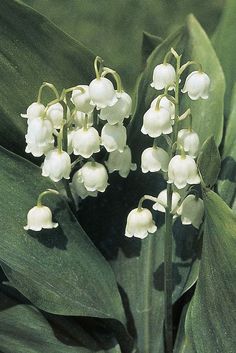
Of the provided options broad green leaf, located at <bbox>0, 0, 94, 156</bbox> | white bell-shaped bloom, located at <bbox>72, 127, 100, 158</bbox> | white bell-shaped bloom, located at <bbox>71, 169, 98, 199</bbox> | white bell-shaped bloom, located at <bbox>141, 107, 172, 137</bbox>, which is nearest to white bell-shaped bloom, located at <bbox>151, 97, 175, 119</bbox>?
white bell-shaped bloom, located at <bbox>141, 107, 172, 137</bbox>

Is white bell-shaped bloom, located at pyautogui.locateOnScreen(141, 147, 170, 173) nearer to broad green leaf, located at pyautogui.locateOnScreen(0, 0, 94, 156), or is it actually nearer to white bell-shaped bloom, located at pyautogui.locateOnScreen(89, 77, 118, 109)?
white bell-shaped bloom, located at pyautogui.locateOnScreen(89, 77, 118, 109)

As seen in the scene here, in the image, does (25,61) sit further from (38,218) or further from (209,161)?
(209,161)

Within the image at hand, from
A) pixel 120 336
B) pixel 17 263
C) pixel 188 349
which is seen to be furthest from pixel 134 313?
pixel 17 263

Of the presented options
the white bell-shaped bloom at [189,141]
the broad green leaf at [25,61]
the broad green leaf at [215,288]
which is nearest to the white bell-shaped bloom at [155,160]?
the white bell-shaped bloom at [189,141]

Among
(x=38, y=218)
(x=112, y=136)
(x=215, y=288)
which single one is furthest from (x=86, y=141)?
(x=215, y=288)

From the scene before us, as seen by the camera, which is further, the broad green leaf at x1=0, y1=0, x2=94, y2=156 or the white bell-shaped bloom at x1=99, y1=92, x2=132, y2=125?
the broad green leaf at x1=0, y1=0, x2=94, y2=156

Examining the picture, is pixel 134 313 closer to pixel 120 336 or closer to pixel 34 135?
pixel 120 336
